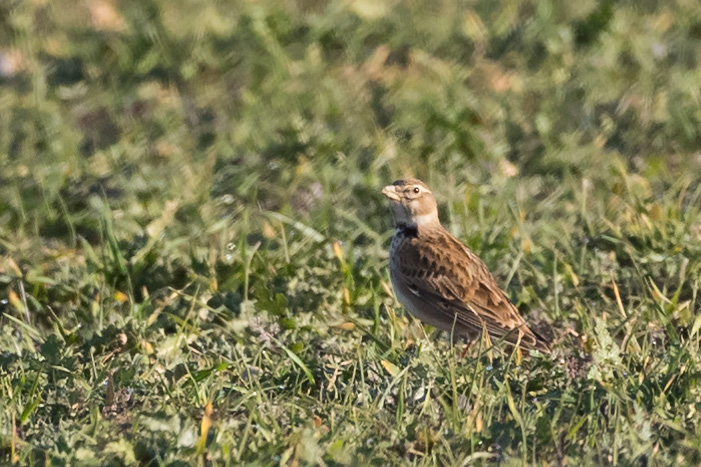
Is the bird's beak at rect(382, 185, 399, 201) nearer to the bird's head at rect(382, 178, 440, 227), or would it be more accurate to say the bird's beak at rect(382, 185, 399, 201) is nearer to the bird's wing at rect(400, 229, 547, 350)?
the bird's head at rect(382, 178, 440, 227)

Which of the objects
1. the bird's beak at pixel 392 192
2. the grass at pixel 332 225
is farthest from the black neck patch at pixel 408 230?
the grass at pixel 332 225

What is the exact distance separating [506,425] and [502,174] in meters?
3.84

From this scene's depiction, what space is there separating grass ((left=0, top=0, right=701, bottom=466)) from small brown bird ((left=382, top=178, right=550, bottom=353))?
0.22m

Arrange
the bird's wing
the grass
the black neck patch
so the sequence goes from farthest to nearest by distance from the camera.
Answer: the black neck patch → the bird's wing → the grass

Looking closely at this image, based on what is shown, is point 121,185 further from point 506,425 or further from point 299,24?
point 506,425

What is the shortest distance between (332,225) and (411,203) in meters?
0.98

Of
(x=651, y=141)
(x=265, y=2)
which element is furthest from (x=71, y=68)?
(x=651, y=141)

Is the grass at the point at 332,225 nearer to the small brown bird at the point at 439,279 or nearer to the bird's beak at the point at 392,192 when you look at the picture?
the small brown bird at the point at 439,279

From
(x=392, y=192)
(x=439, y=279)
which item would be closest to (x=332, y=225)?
(x=392, y=192)

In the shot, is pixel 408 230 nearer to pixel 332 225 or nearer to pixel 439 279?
pixel 439 279

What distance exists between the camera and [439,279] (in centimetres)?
647

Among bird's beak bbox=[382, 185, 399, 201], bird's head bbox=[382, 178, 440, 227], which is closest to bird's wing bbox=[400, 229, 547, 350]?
bird's head bbox=[382, 178, 440, 227]

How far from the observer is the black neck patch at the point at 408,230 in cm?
682

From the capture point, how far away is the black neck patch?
6824 millimetres
